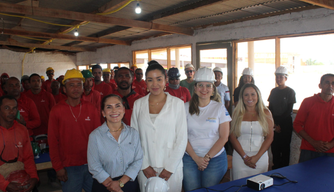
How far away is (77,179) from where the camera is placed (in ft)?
7.69

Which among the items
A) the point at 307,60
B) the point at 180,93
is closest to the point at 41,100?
the point at 180,93

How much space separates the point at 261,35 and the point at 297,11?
84 cm

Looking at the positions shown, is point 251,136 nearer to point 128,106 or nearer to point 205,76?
point 205,76

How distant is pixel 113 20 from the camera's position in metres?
5.44

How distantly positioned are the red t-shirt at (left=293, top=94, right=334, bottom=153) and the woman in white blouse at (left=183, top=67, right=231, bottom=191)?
1.29 meters

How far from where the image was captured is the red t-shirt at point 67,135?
7.59ft

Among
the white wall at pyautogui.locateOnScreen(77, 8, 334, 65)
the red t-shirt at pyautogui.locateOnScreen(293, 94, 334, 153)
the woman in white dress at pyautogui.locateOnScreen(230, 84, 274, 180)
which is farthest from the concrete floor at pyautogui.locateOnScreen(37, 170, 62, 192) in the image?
the white wall at pyautogui.locateOnScreen(77, 8, 334, 65)

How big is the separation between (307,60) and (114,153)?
448 cm

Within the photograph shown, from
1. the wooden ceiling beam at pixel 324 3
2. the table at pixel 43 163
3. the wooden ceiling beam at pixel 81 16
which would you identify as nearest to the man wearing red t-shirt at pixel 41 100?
the wooden ceiling beam at pixel 81 16

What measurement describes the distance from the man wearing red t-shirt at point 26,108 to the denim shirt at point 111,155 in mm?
1821

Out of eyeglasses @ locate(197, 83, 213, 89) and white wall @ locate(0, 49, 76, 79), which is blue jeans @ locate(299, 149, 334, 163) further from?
white wall @ locate(0, 49, 76, 79)

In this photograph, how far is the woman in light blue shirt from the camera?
6.63ft

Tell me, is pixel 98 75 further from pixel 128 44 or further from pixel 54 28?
pixel 128 44

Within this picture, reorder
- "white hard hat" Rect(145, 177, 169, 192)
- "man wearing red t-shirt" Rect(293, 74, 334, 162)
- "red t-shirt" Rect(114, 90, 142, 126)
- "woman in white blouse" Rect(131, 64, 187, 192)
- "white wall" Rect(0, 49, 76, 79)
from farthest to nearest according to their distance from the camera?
"white wall" Rect(0, 49, 76, 79), "man wearing red t-shirt" Rect(293, 74, 334, 162), "red t-shirt" Rect(114, 90, 142, 126), "woman in white blouse" Rect(131, 64, 187, 192), "white hard hat" Rect(145, 177, 169, 192)
